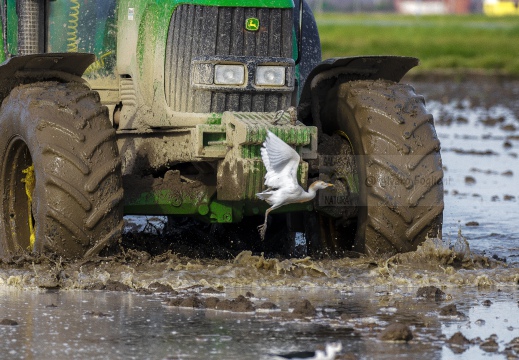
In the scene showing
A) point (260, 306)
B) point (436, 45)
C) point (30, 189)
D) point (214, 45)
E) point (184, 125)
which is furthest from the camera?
point (436, 45)

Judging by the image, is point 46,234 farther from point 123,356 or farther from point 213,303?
point 123,356

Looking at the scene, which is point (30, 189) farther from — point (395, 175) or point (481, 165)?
point (481, 165)

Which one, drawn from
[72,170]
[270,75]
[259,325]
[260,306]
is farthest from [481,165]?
[259,325]

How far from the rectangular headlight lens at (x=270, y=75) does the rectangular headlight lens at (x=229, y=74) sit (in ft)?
0.42

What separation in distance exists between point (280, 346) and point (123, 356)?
0.85 m

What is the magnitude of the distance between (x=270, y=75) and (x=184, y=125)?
0.70 meters

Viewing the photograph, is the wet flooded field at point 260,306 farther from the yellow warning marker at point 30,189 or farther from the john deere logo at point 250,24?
the john deere logo at point 250,24

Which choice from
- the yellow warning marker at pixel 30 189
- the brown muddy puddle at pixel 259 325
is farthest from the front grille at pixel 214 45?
the brown muddy puddle at pixel 259 325

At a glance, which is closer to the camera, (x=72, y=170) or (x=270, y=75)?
(x=72, y=170)

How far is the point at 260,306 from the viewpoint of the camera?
792cm

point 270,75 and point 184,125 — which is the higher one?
point 270,75

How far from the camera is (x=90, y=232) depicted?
28.3ft

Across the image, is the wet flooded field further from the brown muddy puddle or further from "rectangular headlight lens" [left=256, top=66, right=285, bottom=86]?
"rectangular headlight lens" [left=256, top=66, right=285, bottom=86]

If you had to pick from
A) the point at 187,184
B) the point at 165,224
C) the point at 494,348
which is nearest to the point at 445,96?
the point at 165,224
